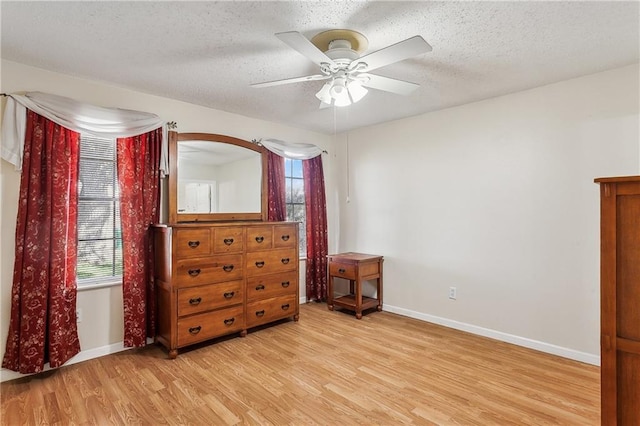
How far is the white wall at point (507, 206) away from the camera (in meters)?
2.67

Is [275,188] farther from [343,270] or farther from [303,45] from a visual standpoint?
[303,45]

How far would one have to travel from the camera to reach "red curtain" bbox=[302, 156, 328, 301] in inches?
175

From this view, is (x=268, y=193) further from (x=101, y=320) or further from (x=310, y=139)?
(x=101, y=320)

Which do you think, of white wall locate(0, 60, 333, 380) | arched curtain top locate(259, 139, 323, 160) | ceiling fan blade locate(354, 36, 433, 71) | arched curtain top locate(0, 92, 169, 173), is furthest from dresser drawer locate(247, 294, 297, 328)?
ceiling fan blade locate(354, 36, 433, 71)

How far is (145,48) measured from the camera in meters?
2.23

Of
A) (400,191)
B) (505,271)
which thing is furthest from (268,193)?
(505,271)

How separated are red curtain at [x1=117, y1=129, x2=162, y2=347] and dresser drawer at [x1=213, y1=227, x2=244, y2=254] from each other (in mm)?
609

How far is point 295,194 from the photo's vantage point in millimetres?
4465

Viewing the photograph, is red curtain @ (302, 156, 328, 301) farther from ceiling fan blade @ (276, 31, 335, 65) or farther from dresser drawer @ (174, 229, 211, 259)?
ceiling fan blade @ (276, 31, 335, 65)

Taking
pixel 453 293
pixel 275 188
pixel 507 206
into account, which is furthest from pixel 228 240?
pixel 507 206

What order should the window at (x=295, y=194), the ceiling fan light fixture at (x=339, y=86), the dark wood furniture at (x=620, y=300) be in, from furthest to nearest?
the window at (x=295, y=194) < the ceiling fan light fixture at (x=339, y=86) < the dark wood furniture at (x=620, y=300)

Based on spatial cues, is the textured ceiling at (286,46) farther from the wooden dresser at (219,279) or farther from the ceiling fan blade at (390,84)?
the wooden dresser at (219,279)

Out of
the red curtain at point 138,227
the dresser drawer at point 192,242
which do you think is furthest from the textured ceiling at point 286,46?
the dresser drawer at point 192,242

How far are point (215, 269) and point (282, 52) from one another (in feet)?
6.41
